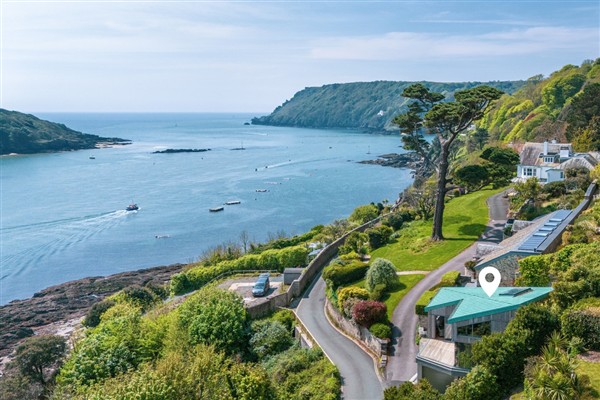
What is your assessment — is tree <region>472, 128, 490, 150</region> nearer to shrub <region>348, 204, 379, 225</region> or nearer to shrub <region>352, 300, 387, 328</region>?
shrub <region>348, 204, 379, 225</region>

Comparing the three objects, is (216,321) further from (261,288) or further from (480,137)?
(480,137)

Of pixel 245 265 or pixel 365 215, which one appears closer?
pixel 245 265

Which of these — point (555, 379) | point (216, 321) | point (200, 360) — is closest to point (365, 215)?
point (216, 321)

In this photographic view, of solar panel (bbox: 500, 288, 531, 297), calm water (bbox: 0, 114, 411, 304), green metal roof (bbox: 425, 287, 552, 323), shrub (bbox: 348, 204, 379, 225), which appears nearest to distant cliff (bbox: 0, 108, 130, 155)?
calm water (bbox: 0, 114, 411, 304)

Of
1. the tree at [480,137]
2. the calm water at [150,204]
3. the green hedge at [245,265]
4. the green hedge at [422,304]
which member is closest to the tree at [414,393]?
the green hedge at [422,304]

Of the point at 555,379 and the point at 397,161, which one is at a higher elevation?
the point at 555,379

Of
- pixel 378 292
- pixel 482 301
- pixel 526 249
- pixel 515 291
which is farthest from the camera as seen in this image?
pixel 378 292

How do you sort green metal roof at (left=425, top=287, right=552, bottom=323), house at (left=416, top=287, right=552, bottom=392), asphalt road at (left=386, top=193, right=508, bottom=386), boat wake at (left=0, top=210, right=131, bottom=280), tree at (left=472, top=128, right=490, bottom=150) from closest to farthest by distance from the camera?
house at (left=416, top=287, right=552, bottom=392)
green metal roof at (left=425, top=287, right=552, bottom=323)
asphalt road at (left=386, top=193, right=508, bottom=386)
boat wake at (left=0, top=210, right=131, bottom=280)
tree at (left=472, top=128, right=490, bottom=150)

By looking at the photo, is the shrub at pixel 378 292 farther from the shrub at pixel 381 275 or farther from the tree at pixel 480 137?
the tree at pixel 480 137
